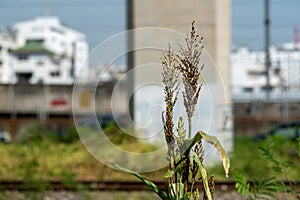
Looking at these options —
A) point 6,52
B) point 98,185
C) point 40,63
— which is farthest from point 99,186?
point 6,52

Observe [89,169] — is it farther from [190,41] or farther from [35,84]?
[35,84]

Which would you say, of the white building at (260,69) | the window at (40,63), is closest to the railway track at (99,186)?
the white building at (260,69)

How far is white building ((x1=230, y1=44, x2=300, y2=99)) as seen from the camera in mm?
19125

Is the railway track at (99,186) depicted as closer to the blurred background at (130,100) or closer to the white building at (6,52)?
the blurred background at (130,100)

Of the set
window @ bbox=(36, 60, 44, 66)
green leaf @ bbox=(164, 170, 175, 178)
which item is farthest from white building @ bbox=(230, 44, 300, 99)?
green leaf @ bbox=(164, 170, 175, 178)

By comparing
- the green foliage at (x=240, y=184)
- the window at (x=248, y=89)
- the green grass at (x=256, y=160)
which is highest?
the green foliage at (x=240, y=184)

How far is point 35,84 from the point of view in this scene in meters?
25.0

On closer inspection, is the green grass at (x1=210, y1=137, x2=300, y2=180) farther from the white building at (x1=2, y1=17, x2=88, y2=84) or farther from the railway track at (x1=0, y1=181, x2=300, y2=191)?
the white building at (x1=2, y1=17, x2=88, y2=84)

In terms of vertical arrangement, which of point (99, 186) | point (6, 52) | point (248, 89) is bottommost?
point (99, 186)

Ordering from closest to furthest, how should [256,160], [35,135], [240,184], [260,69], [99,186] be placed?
[240,184] → [99,186] → [256,160] → [35,135] → [260,69]

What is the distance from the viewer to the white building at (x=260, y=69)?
19.1 m

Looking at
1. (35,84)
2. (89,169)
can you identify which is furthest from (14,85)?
(89,169)

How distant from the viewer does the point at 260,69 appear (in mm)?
22047

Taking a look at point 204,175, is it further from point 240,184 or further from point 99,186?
point 99,186
